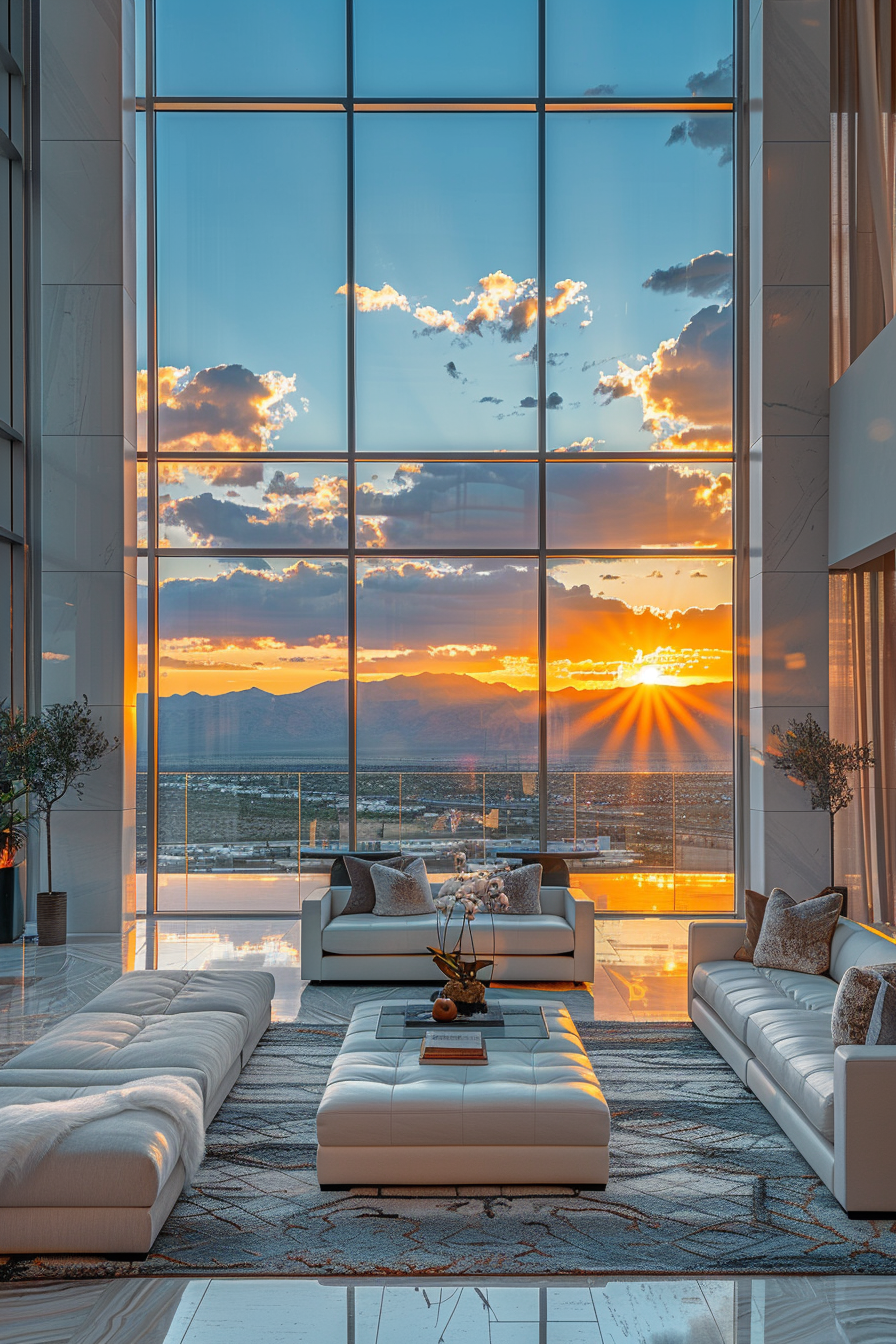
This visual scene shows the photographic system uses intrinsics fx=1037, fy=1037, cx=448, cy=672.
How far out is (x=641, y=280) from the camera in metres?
8.91

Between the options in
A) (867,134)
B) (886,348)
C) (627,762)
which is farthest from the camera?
(627,762)

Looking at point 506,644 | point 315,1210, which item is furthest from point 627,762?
point 315,1210

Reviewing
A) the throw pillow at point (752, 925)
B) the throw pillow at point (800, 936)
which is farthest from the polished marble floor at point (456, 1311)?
the throw pillow at point (752, 925)

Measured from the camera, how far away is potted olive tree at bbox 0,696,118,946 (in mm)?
7633

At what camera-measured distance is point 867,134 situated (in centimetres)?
814

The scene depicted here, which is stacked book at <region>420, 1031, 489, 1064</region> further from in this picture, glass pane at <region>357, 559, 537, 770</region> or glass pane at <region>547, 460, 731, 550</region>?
glass pane at <region>547, 460, 731, 550</region>

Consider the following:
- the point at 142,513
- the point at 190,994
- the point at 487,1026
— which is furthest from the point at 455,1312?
the point at 142,513

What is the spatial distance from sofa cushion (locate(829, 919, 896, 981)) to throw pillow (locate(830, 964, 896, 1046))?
2.17 ft

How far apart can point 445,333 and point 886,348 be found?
3.67 metres

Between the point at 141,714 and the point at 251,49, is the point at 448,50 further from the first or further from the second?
the point at 141,714

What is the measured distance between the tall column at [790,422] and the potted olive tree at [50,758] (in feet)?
17.3

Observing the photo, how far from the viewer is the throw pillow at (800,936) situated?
16.7ft

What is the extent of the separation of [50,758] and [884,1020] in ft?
20.3

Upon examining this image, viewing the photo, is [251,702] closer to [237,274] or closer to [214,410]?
[214,410]
